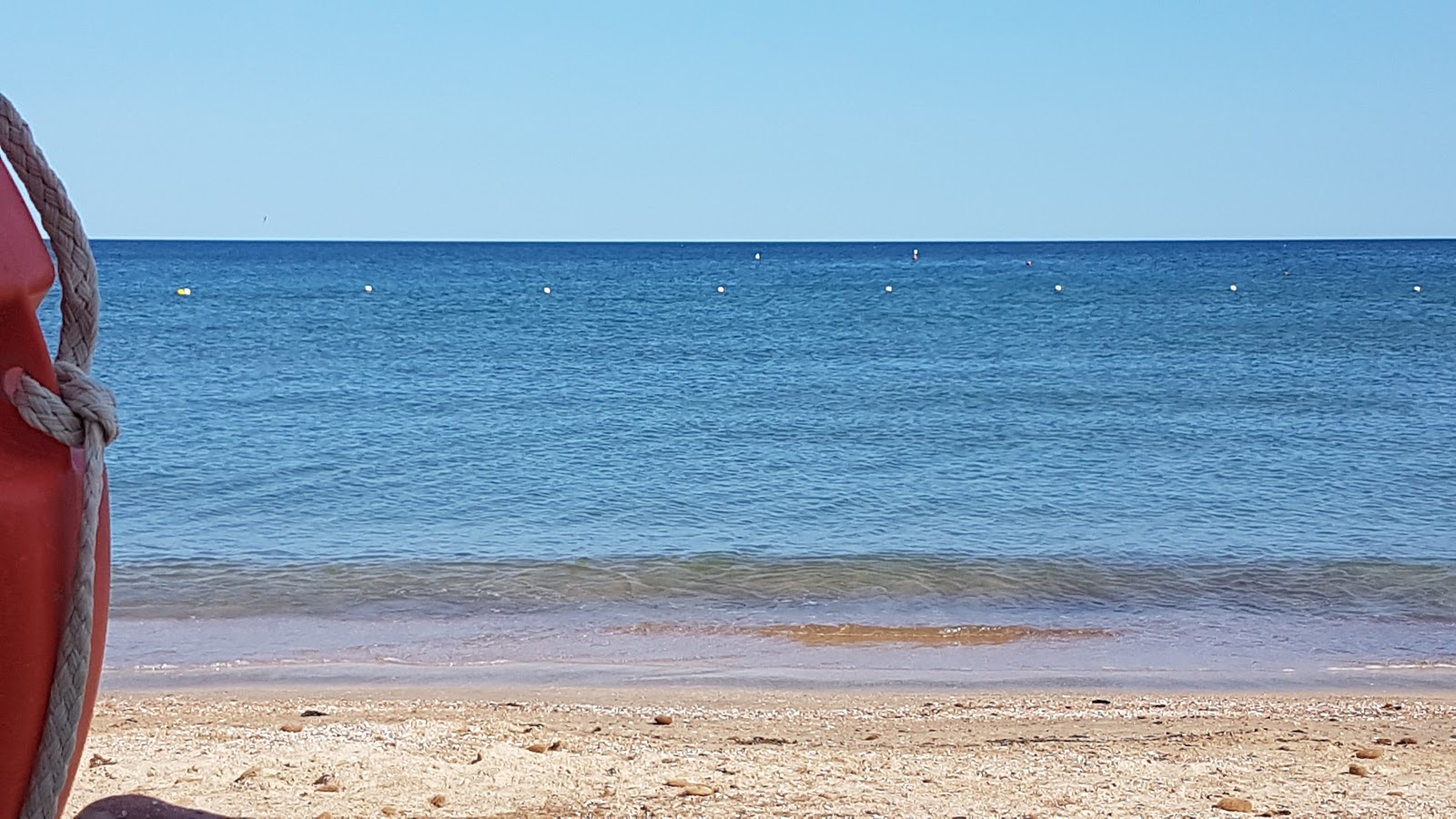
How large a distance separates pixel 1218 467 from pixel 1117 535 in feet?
13.0

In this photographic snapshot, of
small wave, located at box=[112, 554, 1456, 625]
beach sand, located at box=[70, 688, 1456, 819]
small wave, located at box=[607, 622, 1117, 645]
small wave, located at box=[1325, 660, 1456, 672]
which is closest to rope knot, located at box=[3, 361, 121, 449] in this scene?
beach sand, located at box=[70, 688, 1456, 819]

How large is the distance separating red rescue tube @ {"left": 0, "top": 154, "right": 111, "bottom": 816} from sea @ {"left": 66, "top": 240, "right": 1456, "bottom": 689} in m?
5.77

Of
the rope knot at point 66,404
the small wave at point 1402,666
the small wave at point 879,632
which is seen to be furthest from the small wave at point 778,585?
the rope knot at point 66,404

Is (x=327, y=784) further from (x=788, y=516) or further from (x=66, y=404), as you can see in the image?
(x=788, y=516)

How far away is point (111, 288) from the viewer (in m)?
58.9

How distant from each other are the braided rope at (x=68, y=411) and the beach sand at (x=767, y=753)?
2.76 m

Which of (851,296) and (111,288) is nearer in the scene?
(851,296)

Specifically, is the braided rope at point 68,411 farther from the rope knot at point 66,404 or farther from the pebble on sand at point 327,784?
the pebble on sand at point 327,784

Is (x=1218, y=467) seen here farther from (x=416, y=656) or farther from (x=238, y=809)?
(x=238, y=809)

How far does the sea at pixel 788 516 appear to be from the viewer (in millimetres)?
8219

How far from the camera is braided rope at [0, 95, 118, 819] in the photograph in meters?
1.83

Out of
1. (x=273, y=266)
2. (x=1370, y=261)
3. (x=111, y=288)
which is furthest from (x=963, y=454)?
(x=1370, y=261)

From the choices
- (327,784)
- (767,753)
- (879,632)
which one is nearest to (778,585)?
(879,632)

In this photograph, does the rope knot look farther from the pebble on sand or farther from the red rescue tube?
the pebble on sand
